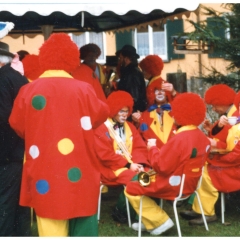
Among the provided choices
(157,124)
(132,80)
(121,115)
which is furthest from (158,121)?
(121,115)

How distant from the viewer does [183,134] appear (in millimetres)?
5375

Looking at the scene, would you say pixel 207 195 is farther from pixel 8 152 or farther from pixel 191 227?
pixel 8 152

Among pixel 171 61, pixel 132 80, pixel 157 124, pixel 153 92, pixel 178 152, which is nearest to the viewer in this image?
pixel 178 152

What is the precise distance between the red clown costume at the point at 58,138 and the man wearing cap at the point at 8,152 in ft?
0.49

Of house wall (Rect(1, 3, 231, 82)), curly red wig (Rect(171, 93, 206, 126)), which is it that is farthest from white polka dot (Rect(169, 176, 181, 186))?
house wall (Rect(1, 3, 231, 82))

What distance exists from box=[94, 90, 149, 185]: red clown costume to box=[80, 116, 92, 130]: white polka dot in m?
1.18

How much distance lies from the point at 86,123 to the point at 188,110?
3.92 feet

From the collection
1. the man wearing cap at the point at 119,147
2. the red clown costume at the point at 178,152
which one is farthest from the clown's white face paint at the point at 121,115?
the red clown costume at the point at 178,152

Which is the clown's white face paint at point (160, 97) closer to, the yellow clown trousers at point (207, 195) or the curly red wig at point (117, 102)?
the curly red wig at point (117, 102)

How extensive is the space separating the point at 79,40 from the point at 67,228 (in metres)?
14.4

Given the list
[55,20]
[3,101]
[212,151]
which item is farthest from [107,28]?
[3,101]

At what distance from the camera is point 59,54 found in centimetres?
459

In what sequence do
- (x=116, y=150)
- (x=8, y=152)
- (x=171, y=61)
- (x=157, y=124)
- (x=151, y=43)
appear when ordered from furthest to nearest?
1. (x=151, y=43)
2. (x=171, y=61)
3. (x=157, y=124)
4. (x=116, y=150)
5. (x=8, y=152)

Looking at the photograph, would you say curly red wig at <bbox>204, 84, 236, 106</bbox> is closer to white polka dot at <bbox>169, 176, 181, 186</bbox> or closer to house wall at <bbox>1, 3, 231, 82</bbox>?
white polka dot at <bbox>169, 176, 181, 186</bbox>
